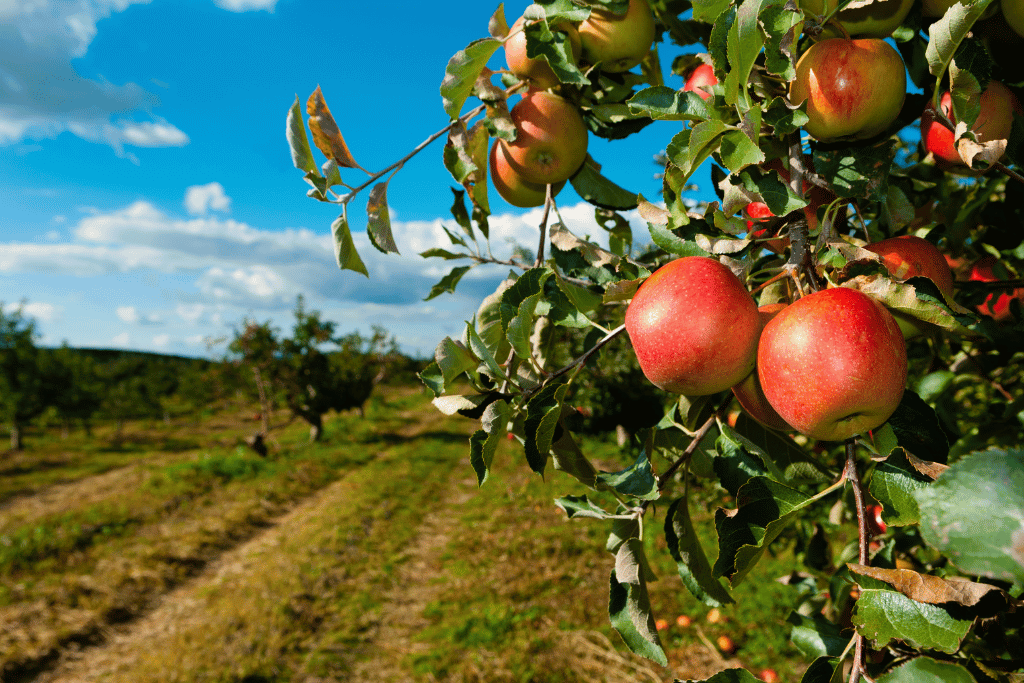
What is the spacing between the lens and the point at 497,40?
1.13 metres

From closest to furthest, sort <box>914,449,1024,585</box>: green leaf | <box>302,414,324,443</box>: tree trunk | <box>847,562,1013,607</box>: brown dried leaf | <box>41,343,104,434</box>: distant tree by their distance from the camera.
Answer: <box>914,449,1024,585</box>: green leaf
<box>847,562,1013,607</box>: brown dried leaf
<box>302,414,324,443</box>: tree trunk
<box>41,343,104,434</box>: distant tree

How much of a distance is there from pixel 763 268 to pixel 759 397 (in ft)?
0.82

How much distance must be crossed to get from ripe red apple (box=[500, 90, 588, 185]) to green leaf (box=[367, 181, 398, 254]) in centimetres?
29

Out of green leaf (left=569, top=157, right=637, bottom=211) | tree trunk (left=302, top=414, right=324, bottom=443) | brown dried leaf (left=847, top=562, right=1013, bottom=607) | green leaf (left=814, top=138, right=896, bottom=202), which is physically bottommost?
→ tree trunk (left=302, top=414, right=324, bottom=443)

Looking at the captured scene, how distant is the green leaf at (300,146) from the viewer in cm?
120

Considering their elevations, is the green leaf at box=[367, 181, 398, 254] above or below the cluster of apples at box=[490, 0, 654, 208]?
below

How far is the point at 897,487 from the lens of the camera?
0.92m

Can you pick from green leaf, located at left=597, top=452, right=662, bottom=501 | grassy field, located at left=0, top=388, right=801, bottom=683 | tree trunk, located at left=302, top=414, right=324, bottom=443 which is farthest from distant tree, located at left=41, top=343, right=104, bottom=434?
green leaf, located at left=597, top=452, right=662, bottom=501

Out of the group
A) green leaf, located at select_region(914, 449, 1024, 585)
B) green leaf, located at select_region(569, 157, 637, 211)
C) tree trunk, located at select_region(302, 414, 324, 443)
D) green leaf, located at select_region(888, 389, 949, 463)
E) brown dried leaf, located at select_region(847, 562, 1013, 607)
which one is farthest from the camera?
tree trunk, located at select_region(302, 414, 324, 443)

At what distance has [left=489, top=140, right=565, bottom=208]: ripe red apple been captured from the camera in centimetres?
141

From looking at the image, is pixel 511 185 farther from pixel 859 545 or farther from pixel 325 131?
pixel 859 545

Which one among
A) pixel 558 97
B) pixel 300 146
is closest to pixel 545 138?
pixel 558 97

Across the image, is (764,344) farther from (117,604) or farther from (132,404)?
(132,404)

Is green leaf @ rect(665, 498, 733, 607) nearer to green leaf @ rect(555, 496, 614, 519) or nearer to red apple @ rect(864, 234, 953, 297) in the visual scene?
green leaf @ rect(555, 496, 614, 519)
